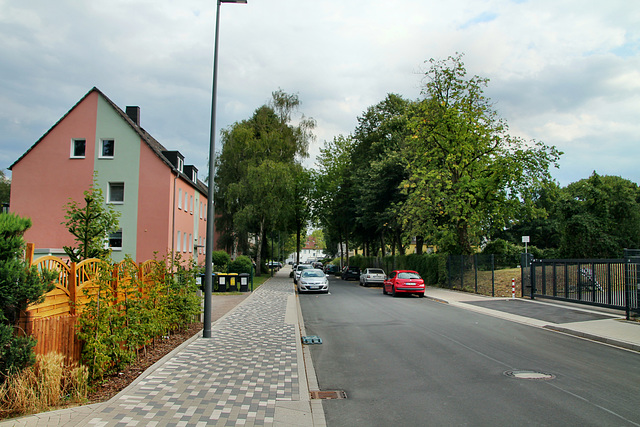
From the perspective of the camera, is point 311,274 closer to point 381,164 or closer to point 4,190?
point 381,164

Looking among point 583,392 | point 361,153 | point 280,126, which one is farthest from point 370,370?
point 280,126

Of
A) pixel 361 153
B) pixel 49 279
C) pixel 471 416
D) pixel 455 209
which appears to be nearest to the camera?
pixel 471 416

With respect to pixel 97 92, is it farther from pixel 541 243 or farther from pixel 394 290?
pixel 541 243

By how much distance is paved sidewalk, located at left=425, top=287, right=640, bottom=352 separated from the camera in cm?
1115

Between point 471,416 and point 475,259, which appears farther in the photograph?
point 475,259

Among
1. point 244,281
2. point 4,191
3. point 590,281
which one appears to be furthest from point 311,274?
point 4,191

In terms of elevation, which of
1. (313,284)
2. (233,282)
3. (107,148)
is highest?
(107,148)

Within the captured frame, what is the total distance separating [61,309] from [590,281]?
16766 mm

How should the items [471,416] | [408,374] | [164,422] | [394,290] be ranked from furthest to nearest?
1. [394,290]
2. [408,374]
3. [471,416]
4. [164,422]

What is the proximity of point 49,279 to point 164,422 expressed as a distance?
2.42 meters

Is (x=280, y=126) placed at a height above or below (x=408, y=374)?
above

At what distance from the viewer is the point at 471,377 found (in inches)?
289

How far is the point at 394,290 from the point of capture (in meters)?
25.2

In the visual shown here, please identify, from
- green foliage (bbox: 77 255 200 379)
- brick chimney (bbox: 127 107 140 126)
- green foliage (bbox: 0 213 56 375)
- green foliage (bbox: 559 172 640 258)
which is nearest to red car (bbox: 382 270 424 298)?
green foliage (bbox: 77 255 200 379)
